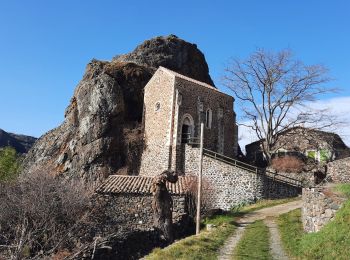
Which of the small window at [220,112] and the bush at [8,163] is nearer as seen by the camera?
the small window at [220,112]

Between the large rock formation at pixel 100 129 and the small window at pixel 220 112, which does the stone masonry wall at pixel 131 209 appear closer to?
the large rock formation at pixel 100 129

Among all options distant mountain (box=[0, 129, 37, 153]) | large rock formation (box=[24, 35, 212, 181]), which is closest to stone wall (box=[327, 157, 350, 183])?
large rock formation (box=[24, 35, 212, 181])

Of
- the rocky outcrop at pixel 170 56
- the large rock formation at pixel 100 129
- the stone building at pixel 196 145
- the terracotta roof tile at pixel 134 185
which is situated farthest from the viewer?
the rocky outcrop at pixel 170 56

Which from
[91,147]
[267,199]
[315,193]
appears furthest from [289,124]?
[315,193]

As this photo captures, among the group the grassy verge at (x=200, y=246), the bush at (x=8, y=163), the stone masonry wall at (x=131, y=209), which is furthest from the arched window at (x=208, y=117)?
the bush at (x=8, y=163)

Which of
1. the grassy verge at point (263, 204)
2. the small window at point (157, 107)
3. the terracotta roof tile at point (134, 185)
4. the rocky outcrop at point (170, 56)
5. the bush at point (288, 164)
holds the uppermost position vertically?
the rocky outcrop at point (170, 56)

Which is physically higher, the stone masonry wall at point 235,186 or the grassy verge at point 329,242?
the stone masonry wall at point 235,186

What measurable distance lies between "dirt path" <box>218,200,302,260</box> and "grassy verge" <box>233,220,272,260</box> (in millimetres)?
204

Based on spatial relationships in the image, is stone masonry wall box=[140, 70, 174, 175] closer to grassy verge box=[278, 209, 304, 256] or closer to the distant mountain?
grassy verge box=[278, 209, 304, 256]

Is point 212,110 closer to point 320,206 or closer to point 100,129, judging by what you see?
point 100,129

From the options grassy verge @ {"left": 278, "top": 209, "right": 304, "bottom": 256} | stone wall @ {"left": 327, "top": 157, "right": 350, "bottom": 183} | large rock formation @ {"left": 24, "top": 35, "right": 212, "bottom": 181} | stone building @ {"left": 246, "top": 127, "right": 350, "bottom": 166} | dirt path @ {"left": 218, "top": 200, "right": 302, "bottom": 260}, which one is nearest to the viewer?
dirt path @ {"left": 218, "top": 200, "right": 302, "bottom": 260}

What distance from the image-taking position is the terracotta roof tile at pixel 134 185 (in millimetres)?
24234

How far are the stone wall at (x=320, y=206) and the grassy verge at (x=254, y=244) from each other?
1836 millimetres

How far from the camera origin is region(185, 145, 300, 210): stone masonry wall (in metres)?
28.8
